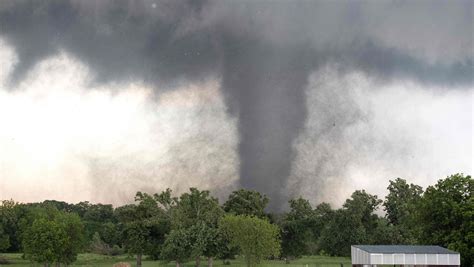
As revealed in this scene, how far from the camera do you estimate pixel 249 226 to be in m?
91.9

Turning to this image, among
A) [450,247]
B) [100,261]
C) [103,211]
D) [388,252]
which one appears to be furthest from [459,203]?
[103,211]

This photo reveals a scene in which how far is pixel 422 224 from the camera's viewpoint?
83000 mm

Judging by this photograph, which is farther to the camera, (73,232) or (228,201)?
(228,201)

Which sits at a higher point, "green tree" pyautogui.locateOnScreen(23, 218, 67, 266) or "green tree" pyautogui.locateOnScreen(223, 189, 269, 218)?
"green tree" pyautogui.locateOnScreen(223, 189, 269, 218)

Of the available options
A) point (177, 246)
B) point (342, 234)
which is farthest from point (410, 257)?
point (342, 234)

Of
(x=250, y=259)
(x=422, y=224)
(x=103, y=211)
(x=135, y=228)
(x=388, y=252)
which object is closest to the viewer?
(x=388, y=252)

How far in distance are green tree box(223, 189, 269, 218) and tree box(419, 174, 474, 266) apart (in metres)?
34.1

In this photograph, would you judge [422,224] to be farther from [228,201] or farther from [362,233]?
[228,201]

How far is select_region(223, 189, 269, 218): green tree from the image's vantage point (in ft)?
362

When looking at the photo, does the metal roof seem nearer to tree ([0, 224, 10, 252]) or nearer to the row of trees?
the row of trees

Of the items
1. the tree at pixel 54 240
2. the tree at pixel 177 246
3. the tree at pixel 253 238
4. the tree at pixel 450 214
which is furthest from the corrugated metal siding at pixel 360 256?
the tree at pixel 54 240

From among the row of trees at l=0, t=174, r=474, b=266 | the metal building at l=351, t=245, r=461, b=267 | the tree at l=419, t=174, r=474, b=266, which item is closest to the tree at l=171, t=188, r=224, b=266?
the row of trees at l=0, t=174, r=474, b=266

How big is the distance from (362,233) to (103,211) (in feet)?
304

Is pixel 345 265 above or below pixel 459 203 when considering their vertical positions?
below
